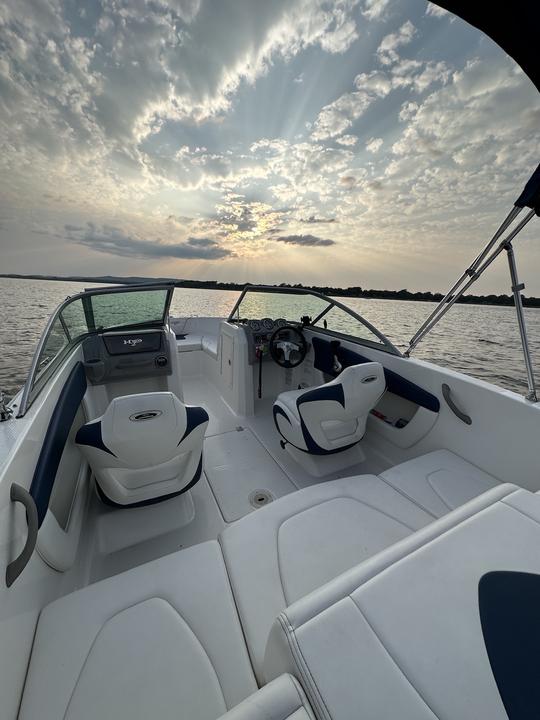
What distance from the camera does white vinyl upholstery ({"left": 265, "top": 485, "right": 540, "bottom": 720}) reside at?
47 centimetres

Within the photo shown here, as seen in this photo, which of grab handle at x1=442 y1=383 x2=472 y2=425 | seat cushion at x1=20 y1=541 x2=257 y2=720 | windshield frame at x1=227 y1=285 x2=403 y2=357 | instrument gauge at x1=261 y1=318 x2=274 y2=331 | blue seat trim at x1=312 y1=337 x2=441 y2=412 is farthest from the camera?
instrument gauge at x1=261 y1=318 x2=274 y2=331

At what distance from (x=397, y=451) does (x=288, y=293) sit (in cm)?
212

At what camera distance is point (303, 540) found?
3.92 feet

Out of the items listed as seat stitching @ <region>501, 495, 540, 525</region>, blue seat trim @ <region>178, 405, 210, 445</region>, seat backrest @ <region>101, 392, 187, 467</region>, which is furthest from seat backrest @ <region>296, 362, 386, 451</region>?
seat stitching @ <region>501, 495, 540, 525</region>

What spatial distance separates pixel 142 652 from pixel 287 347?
8.53ft

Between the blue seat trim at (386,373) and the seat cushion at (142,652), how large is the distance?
176 centimetres

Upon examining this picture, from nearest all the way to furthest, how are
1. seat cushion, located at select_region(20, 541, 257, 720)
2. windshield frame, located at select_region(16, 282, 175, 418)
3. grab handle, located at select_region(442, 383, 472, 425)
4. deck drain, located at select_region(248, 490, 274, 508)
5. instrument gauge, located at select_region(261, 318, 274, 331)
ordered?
seat cushion, located at select_region(20, 541, 257, 720), windshield frame, located at select_region(16, 282, 175, 418), grab handle, located at select_region(442, 383, 472, 425), deck drain, located at select_region(248, 490, 274, 508), instrument gauge, located at select_region(261, 318, 274, 331)

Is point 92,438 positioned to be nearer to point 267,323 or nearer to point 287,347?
point 287,347

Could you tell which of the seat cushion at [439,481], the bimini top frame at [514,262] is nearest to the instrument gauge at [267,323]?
the bimini top frame at [514,262]

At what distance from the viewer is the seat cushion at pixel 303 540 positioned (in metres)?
0.99

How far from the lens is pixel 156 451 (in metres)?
1.51

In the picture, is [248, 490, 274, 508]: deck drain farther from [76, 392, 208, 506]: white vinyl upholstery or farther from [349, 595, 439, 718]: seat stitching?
[349, 595, 439, 718]: seat stitching

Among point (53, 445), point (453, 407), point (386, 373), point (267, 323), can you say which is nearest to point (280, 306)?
point (267, 323)

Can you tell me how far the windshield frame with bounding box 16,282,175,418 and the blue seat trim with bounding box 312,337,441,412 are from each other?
68.2 inches
